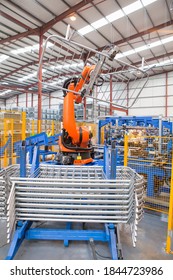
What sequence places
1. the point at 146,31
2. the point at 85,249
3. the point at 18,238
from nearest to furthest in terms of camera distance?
1. the point at 18,238
2. the point at 85,249
3. the point at 146,31

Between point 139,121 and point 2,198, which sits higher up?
point 139,121

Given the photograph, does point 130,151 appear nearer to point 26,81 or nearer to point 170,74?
point 170,74

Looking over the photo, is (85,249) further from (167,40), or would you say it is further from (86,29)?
(167,40)

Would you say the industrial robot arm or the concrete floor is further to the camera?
the industrial robot arm

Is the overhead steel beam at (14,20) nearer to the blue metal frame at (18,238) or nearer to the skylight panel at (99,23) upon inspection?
the skylight panel at (99,23)

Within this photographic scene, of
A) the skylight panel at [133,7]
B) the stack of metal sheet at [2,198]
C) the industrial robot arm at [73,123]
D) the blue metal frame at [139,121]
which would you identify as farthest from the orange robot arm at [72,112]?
the skylight panel at [133,7]

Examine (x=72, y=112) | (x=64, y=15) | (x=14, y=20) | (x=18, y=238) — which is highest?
(x=64, y=15)

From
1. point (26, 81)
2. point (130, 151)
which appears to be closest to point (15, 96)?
point (26, 81)

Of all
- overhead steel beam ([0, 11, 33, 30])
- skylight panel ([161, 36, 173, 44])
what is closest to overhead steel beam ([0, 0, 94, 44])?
overhead steel beam ([0, 11, 33, 30])

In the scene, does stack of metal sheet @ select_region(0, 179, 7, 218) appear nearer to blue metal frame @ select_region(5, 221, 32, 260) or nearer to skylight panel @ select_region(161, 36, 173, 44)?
blue metal frame @ select_region(5, 221, 32, 260)

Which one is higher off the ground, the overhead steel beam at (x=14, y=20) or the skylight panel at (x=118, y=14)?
the skylight panel at (x=118, y=14)

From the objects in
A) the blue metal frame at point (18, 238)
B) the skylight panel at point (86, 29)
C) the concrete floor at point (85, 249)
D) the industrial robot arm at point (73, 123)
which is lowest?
the concrete floor at point (85, 249)

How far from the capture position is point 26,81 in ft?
67.6

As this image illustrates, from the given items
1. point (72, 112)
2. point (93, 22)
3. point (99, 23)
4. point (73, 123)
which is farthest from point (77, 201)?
point (99, 23)
